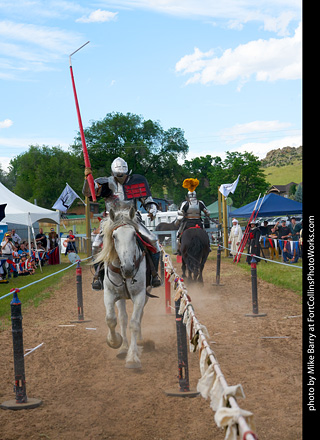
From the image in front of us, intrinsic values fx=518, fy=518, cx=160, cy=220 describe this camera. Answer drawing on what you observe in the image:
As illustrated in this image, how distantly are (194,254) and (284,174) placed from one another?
137 metres

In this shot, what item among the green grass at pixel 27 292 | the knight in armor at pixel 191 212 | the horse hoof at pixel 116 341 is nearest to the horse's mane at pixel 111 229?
the horse hoof at pixel 116 341

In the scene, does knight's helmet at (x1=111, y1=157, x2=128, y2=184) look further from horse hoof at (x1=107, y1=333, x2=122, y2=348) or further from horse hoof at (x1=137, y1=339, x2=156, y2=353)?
horse hoof at (x1=137, y1=339, x2=156, y2=353)

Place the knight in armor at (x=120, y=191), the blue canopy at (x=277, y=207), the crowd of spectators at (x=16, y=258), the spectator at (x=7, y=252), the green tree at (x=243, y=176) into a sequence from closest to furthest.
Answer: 1. the knight in armor at (x=120, y=191)
2. the crowd of spectators at (x=16, y=258)
3. the spectator at (x=7, y=252)
4. the blue canopy at (x=277, y=207)
5. the green tree at (x=243, y=176)

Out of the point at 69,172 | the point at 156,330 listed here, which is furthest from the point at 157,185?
the point at 156,330

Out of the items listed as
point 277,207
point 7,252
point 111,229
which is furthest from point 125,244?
point 277,207

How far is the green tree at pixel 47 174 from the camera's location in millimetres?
78188

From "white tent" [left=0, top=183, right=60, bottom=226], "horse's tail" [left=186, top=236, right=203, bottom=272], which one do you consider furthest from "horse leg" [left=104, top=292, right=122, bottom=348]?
"white tent" [left=0, top=183, right=60, bottom=226]

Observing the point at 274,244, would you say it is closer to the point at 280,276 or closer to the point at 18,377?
the point at 280,276

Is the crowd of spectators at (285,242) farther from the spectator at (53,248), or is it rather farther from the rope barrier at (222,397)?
the rope barrier at (222,397)

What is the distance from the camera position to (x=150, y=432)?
16.7 ft

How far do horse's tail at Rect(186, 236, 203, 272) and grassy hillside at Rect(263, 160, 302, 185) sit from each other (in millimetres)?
123799

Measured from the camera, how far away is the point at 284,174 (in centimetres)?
14575

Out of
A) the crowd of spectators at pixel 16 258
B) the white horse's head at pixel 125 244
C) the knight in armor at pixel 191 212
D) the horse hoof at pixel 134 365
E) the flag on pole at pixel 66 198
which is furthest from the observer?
the flag on pole at pixel 66 198

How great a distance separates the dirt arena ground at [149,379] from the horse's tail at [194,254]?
2.20m
